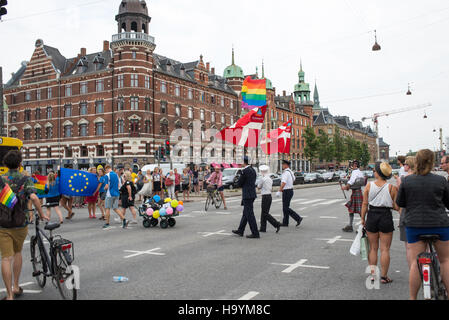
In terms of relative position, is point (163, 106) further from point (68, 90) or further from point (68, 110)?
point (68, 90)

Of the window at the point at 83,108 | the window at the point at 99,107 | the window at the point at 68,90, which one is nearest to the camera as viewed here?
the window at the point at 99,107

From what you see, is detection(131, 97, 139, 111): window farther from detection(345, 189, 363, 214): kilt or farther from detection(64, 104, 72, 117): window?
detection(345, 189, 363, 214): kilt

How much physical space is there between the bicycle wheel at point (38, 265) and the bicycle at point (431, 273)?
15.9 feet

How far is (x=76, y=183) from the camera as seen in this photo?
13914 mm

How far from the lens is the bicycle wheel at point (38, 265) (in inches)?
219

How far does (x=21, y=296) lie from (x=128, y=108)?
41.2 metres

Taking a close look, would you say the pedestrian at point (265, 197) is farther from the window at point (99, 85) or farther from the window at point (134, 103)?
the window at point (99, 85)

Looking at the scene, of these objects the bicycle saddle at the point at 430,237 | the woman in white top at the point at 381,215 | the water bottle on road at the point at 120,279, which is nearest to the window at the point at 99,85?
the water bottle on road at the point at 120,279

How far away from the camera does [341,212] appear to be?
1539 cm

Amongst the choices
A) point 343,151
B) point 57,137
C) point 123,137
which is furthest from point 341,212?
point 343,151

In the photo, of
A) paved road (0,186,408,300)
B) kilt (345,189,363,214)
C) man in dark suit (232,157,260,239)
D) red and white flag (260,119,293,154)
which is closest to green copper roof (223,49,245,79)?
red and white flag (260,119,293,154)

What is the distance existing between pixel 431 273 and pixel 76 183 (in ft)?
39.8
